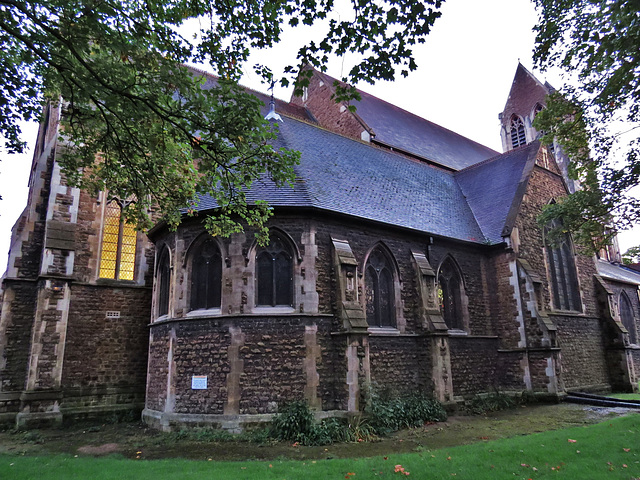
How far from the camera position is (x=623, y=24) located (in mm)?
7793

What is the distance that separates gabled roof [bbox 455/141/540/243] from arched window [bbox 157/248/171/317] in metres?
11.7

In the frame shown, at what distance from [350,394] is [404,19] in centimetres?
843

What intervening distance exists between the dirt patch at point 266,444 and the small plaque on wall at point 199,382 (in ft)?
3.93

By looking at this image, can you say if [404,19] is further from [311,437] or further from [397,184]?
[397,184]

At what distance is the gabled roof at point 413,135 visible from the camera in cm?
2280

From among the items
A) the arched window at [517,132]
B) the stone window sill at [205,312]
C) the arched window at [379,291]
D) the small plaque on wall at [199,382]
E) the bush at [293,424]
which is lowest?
the bush at [293,424]

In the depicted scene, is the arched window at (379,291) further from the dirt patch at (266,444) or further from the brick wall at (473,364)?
the dirt patch at (266,444)

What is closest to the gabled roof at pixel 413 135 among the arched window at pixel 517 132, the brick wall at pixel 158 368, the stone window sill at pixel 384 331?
the arched window at pixel 517 132

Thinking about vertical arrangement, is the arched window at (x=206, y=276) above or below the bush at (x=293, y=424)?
above

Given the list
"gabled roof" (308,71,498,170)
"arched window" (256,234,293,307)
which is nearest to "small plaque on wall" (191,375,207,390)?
"arched window" (256,234,293,307)

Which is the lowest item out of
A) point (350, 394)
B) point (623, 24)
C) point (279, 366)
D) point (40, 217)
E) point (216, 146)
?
point (350, 394)

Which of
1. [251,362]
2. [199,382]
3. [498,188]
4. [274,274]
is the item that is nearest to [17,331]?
[199,382]

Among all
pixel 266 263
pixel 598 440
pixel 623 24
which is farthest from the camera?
pixel 266 263

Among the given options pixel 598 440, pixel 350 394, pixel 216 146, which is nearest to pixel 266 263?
pixel 350 394
